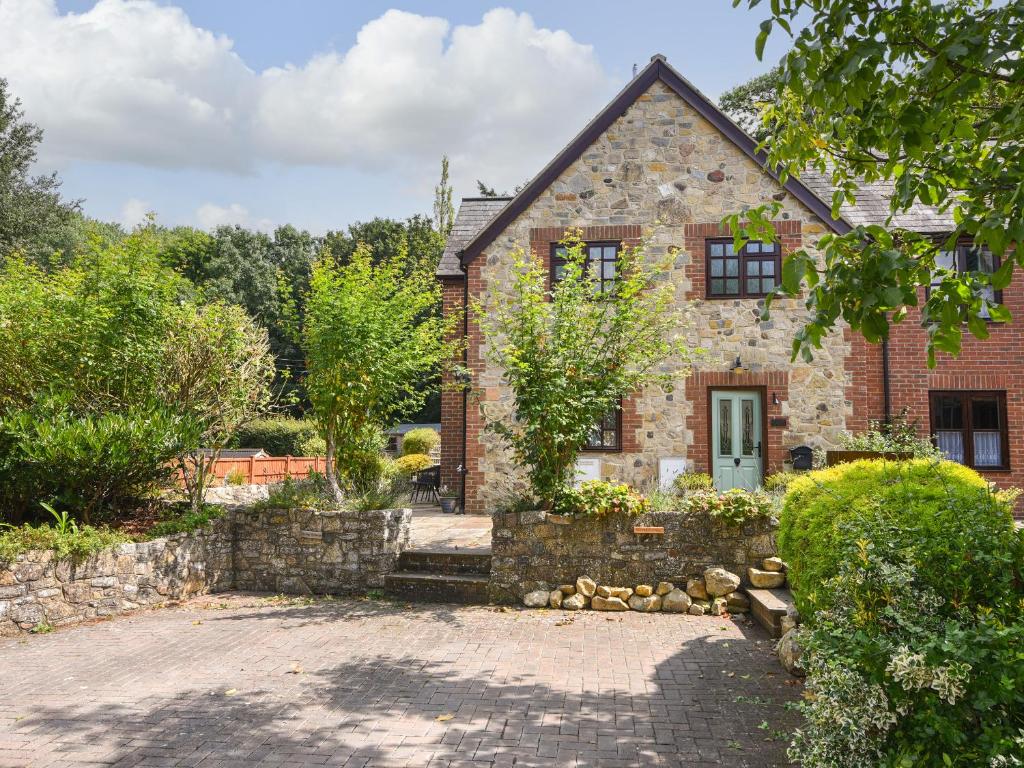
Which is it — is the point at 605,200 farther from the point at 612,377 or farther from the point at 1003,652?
the point at 1003,652

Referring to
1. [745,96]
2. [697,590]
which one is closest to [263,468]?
[697,590]

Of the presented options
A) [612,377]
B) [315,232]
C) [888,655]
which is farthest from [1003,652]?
[315,232]

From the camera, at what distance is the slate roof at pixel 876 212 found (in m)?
13.1

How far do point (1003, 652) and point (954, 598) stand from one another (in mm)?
476

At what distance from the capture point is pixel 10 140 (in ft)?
88.1

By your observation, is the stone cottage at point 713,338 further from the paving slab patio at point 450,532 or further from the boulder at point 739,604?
the boulder at point 739,604

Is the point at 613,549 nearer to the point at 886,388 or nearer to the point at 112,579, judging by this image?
the point at 112,579

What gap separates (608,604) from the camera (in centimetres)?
796

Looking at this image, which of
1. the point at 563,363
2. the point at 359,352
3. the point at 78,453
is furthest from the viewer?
the point at 359,352

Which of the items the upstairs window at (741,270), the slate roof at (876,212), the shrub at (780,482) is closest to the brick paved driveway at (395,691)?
the shrub at (780,482)

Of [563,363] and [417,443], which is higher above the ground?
[563,363]

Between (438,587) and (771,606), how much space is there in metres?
3.70

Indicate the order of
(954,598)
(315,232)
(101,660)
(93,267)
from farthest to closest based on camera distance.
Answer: (315,232)
(93,267)
(101,660)
(954,598)

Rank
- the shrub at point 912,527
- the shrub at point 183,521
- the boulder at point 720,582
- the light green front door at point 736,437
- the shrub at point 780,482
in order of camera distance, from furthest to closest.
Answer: the light green front door at point 736,437
the shrub at point 780,482
the shrub at point 183,521
the boulder at point 720,582
the shrub at point 912,527
